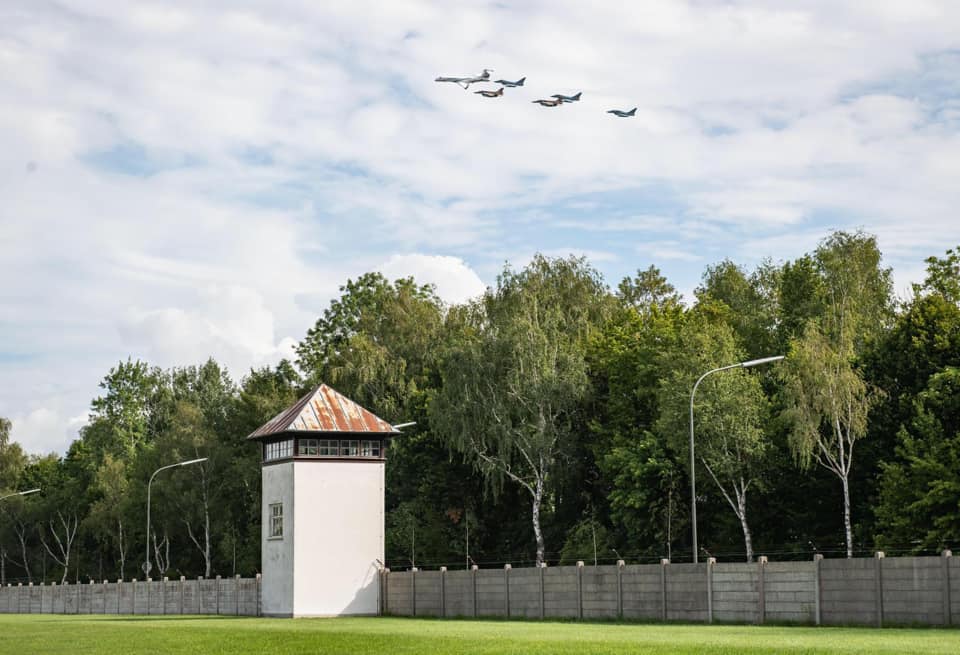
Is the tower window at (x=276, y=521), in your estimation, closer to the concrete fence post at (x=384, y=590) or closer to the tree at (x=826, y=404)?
the concrete fence post at (x=384, y=590)

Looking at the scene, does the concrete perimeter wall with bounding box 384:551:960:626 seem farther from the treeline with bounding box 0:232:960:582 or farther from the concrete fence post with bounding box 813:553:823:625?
the treeline with bounding box 0:232:960:582

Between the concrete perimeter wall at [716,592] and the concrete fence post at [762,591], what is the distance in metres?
0.03

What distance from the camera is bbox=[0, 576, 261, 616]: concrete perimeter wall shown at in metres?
Answer: 61.6

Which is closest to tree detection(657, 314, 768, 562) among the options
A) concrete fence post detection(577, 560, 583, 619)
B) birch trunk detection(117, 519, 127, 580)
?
concrete fence post detection(577, 560, 583, 619)

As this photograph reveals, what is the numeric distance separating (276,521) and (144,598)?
17560 millimetres

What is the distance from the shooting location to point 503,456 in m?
72.8

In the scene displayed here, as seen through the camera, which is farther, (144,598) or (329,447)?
(144,598)

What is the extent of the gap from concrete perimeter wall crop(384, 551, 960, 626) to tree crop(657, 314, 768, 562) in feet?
51.9

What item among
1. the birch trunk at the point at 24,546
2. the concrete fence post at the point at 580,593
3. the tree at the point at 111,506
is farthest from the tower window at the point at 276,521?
the birch trunk at the point at 24,546

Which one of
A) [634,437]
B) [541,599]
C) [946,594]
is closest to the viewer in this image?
[946,594]

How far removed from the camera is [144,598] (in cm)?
7075

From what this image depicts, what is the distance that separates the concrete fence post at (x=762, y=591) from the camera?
40.0 metres

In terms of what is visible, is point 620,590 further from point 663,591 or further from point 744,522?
point 744,522

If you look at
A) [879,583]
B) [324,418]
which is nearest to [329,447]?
[324,418]
